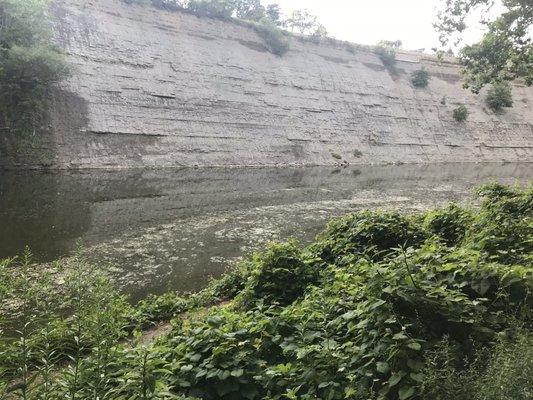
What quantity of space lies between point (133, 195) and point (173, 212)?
334 centimetres

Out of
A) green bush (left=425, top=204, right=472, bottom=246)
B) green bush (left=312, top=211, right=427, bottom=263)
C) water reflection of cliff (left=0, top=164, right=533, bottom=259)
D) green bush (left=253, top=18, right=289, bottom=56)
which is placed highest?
green bush (left=253, top=18, right=289, bottom=56)

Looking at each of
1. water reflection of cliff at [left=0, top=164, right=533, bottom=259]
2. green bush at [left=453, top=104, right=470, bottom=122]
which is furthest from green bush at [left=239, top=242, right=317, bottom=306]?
green bush at [left=453, top=104, right=470, bottom=122]

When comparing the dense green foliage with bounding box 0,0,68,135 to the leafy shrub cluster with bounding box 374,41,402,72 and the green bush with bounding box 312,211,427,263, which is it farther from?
Result: the leafy shrub cluster with bounding box 374,41,402,72

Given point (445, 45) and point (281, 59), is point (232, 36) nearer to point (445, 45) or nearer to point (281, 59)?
point (281, 59)

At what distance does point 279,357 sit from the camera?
4.32m

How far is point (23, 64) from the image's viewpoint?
70.3 ft

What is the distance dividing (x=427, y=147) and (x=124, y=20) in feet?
108

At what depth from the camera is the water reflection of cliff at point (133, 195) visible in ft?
39.6

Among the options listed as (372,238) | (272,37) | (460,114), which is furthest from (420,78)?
(372,238)

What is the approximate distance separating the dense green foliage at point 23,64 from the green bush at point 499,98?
51593 millimetres

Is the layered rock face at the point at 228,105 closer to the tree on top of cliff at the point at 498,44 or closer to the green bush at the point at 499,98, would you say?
the green bush at the point at 499,98

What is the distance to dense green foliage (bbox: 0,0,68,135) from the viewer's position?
21.3 meters

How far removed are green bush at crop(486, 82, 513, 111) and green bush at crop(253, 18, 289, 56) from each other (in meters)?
30.0

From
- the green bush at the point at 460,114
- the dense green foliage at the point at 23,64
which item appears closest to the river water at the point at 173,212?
the dense green foliage at the point at 23,64
